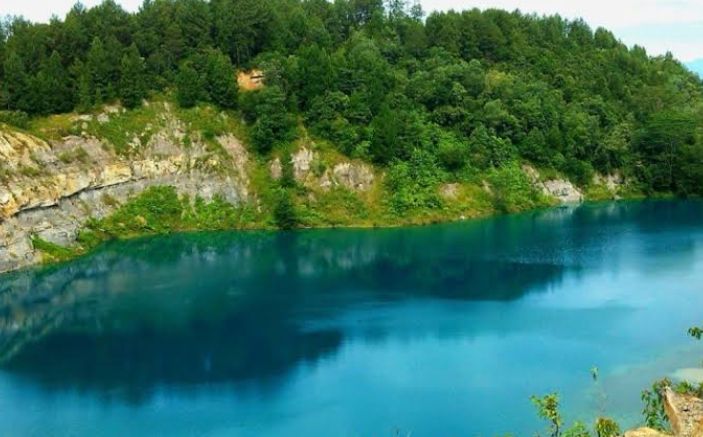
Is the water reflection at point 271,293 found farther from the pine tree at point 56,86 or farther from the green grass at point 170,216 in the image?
the pine tree at point 56,86

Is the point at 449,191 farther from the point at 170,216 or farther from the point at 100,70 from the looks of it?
the point at 100,70

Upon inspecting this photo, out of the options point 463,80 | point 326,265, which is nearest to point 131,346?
point 326,265

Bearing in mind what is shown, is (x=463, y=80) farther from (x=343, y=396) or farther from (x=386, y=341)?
(x=343, y=396)

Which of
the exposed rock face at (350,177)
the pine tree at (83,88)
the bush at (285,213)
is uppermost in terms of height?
the pine tree at (83,88)

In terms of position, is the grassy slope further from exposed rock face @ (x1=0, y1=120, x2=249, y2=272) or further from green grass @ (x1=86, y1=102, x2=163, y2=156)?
exposed rock face @ (x1=0, y1=120, x2=249, y2=272)

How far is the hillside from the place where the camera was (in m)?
65.4

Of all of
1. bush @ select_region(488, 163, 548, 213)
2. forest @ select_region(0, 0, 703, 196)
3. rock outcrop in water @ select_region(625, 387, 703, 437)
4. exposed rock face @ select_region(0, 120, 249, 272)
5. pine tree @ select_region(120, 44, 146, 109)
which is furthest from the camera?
bush @ select_region(488, 163, 548, 213)

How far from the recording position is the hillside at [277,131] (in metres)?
65.4

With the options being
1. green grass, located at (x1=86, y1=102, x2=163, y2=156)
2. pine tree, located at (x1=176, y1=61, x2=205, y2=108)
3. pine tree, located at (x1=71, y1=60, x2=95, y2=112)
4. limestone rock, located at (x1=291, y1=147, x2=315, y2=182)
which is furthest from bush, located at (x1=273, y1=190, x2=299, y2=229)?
pine tree, located at (x1=71, y1=60, x2=95, y2=112)

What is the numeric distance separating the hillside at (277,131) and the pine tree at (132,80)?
17 cm

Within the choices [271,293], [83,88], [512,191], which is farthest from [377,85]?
[271,293]

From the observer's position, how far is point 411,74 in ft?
278

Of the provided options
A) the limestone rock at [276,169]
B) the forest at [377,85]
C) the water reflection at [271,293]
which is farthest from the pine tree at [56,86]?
the limestone rock at [276,169]

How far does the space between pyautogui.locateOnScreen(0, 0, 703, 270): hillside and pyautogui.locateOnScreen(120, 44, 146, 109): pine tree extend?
0.56ft
